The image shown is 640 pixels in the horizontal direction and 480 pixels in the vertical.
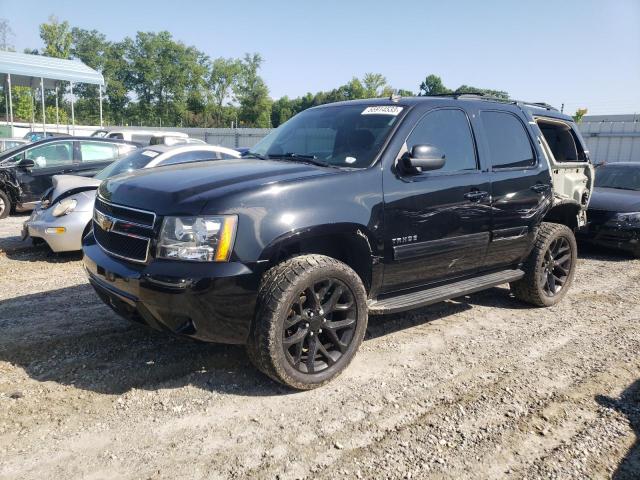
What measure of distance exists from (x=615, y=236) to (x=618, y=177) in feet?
6.56

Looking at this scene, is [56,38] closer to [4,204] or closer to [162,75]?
[162,75]

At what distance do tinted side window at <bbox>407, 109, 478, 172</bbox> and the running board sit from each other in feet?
3.19

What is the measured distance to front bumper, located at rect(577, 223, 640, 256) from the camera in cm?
773

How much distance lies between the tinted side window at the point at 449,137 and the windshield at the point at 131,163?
4.57 metres

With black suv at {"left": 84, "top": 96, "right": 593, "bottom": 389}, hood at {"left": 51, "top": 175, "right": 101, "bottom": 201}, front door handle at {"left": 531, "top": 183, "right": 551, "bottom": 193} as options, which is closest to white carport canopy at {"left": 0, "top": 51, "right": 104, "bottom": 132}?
hood at {"left": 51, "top": 175, "right": 101, "bottom": 201}

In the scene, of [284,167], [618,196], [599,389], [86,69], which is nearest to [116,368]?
[284,167]

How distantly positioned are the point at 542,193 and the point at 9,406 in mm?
4712

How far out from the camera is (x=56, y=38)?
58375 mm

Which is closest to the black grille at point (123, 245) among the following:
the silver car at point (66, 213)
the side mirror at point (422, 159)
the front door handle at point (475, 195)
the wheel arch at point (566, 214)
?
the side mirror at point (422, 159)

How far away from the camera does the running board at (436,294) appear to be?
3.70 metres

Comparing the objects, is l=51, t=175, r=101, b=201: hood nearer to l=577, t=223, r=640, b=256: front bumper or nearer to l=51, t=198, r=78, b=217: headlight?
l=51, t=198, r=78, b=217: headlight

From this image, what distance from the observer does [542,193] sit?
4.98m

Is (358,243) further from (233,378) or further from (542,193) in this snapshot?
(542,193)

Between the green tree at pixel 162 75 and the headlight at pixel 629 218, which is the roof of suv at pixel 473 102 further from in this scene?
the green tree at pixel 162 75
